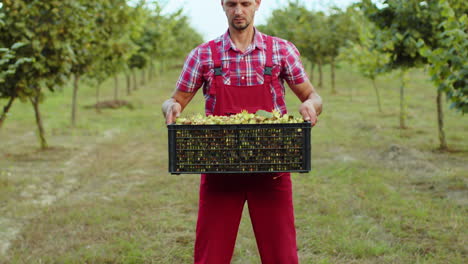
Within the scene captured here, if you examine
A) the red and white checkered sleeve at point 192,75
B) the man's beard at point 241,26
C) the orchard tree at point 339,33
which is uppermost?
the orchard tree at point 339,33

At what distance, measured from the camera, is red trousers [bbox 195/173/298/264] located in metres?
2.71

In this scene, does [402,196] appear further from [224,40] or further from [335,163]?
[224,40]

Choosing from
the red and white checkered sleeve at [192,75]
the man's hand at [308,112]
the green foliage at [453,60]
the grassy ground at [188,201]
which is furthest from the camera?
the green foliage at [453,60]

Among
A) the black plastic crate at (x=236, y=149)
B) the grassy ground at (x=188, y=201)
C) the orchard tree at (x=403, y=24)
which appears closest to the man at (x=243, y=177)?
the black plastic crate at (x=236, y=149)

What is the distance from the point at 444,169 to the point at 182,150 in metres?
7.15

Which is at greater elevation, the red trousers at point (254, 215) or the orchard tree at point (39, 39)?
the orchard tree at point (39, 39)

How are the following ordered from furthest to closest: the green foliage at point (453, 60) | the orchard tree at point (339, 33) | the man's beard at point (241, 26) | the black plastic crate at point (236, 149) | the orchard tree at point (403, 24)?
the orchard tree at point (339, 33) < the orchard tree at point (403, 24) < the green foliage at point (453, 60) < the man's beard at point (241, 26) < the black plastic crate at point (236, 149)

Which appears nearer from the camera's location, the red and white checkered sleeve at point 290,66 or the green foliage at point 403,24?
the red and white checkered sleeve at point 290,66

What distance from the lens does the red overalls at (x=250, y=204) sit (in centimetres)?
271

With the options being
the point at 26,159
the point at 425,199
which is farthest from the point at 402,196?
the point at 26,159

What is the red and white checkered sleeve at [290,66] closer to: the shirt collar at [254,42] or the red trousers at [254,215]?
the shirt collar at [254,42]

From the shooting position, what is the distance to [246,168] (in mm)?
2402

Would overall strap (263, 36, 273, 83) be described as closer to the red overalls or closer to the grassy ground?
the red overalls

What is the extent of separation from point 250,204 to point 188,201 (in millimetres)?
3995
